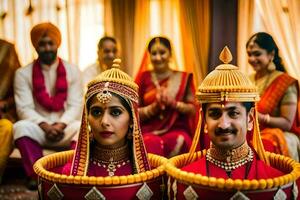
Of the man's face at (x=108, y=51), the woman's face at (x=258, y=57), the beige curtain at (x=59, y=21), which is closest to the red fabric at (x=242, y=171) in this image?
the woman's face at (x=258, y=57)

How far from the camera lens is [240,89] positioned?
2.36 metres

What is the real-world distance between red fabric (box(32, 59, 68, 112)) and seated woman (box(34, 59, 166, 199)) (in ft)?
5.89

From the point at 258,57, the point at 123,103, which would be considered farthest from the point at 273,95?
the point at 123,103

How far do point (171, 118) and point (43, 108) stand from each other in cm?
123

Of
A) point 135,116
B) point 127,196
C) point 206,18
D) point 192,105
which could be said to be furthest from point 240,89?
point 206,18

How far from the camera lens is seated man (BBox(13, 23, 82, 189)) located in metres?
4.23

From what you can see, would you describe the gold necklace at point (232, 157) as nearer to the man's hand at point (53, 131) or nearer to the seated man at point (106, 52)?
the man's hand at point (53, 131)

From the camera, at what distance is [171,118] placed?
14.4ft

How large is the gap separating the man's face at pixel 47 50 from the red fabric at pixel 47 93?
0.12m

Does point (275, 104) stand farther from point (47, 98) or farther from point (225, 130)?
point (47, 98)

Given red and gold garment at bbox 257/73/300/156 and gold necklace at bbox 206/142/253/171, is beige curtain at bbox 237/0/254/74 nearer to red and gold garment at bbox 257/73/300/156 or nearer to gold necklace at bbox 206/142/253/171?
red and gold garment at bbox 257/73/300/156

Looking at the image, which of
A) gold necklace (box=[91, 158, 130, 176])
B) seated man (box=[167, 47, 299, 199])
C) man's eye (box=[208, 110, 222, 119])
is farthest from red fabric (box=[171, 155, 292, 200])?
gold necklace (box=[91, 158, 130, 176])

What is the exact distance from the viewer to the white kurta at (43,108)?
4.27m

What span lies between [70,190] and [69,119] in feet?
7.07
